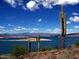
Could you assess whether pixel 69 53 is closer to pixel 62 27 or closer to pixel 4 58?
pixel 62 27

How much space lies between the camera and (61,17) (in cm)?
2316

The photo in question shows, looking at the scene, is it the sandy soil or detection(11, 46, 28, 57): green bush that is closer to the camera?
the sandy soil

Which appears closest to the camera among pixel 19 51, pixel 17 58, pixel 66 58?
pixel 66 58

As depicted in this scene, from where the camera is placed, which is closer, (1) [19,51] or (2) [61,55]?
(2) [61,55]

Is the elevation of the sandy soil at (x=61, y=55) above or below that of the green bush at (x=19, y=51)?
above

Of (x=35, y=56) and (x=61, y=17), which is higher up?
(x=61, y=17)

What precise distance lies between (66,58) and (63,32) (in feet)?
14.3

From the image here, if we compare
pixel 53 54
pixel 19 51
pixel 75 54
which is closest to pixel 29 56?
pixel 53 54

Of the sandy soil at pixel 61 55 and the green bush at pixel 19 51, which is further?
the green bush at pixel 19 51

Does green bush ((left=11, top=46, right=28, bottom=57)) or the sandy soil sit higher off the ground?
the sandy soil

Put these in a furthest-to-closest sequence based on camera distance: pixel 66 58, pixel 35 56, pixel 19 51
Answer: pixel 19 51 → pixel 35 56 → pixel 66 58

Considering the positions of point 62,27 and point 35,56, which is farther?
point 62,27

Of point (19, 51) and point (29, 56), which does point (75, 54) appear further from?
point (19, 51)

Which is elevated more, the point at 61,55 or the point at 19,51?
the point at 61,55
